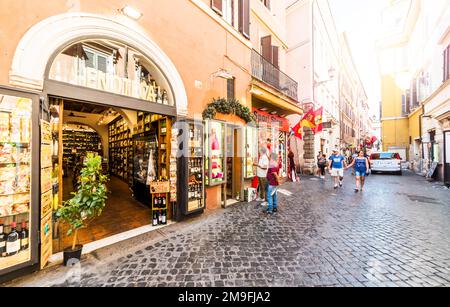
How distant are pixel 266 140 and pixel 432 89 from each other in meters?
12.0

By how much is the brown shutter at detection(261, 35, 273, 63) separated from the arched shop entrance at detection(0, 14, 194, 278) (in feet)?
22.0

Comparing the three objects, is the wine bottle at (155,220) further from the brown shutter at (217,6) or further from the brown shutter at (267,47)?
the brown shutter at (267,47)

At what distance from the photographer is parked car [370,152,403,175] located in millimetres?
14680

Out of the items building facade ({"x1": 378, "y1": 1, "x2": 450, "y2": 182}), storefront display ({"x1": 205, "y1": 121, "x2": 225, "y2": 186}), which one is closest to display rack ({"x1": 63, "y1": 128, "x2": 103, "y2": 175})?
storefront display ({"x1": 205, "y1": 121, "x2": 225, "y2": 186})

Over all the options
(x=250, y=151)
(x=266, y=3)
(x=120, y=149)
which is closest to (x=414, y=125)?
(x=266, y=3)

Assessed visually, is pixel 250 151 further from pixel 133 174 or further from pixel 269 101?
pixel 133 174

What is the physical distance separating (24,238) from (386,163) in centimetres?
1930

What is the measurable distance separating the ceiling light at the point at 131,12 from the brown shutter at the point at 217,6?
308cm

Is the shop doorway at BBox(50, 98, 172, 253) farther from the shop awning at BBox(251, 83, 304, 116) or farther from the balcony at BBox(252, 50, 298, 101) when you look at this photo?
the balcony at BBox(252, 50, 298, 101)

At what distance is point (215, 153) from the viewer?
21.4 feet

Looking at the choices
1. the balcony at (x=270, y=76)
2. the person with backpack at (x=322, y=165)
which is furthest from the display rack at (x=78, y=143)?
the person with backpack at (x=322, y=165)

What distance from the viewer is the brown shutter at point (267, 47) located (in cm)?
1009

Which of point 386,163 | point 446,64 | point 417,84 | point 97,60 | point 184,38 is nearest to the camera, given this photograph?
point 97,60
